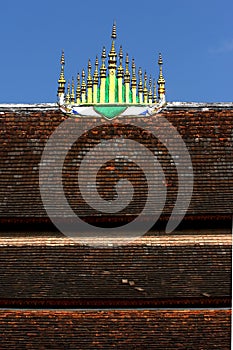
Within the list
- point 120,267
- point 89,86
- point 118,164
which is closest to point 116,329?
point 120,267

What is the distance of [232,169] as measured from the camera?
1602 centimetres

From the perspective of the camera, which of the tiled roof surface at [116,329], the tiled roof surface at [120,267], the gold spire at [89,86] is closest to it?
the tiled roof surface at [116,329]

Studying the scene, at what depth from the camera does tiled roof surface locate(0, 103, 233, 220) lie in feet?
50.2

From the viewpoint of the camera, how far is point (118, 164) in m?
16.2

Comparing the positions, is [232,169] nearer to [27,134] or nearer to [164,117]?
[164,117]

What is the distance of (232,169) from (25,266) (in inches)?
187

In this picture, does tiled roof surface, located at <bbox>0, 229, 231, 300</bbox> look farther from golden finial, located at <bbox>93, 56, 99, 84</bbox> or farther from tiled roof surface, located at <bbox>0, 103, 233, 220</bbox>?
golden finial, located at <bbox>93, 56, 99, 84</bbox>

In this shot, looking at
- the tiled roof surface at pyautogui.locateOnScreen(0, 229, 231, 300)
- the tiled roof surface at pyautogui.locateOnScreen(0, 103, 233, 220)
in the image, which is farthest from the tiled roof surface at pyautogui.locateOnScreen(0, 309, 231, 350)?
the tiled roof surface at pyautogui.locateOnScreen(0, 103, 233, 220)

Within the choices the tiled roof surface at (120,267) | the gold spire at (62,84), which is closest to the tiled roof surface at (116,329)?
the tiled roof surface at (120,267)

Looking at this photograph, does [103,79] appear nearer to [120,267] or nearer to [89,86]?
[89,86]

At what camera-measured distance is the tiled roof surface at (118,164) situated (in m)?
15.3

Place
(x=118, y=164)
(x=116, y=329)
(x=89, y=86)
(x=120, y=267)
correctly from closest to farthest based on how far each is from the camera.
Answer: (x=116, y=329) → (x=120, y=267) → (x=118, y=164) → (x=89, y=86)

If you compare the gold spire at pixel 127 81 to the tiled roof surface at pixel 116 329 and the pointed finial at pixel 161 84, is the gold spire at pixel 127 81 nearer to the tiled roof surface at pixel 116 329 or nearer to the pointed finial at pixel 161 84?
the pointed finial at pixel 161 84

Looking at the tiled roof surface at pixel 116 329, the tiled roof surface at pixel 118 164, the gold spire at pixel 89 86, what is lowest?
the tiled roof surface at pixel 116 329
